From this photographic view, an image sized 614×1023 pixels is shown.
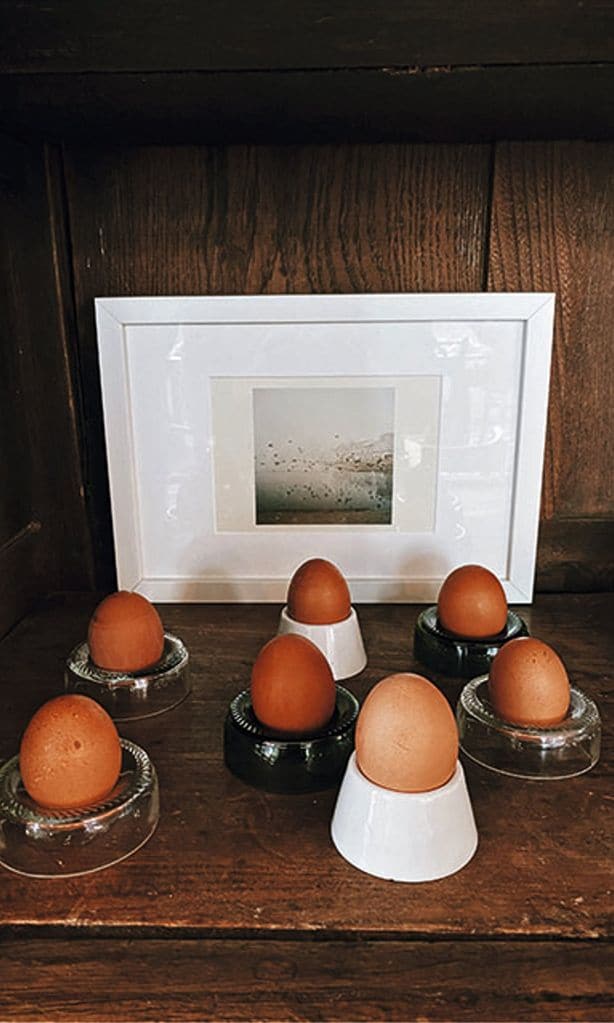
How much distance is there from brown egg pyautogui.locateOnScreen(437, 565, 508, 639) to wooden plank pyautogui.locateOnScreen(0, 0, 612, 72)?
394 mm

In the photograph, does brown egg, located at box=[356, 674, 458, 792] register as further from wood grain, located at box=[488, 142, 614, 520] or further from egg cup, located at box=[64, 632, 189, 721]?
wood grain, located at box=[488, 142, 614, 520]

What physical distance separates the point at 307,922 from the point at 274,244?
61 centimetres

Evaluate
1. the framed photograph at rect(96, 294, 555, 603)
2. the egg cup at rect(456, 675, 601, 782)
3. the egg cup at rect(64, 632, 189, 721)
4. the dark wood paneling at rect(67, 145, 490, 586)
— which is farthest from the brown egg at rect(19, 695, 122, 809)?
the dark wood paneling at rect(67, 145, 490, 586)

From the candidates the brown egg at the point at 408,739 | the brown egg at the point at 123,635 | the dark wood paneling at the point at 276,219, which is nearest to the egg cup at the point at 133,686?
the brown egg at the point at 123,635

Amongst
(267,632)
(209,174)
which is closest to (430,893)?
(267,632)

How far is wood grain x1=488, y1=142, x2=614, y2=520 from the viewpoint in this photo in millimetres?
769

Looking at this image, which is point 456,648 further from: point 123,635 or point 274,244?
point 274,244

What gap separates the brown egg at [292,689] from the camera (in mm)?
535

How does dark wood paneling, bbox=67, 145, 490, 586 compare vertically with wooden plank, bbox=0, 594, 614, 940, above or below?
above

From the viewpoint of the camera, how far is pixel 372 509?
0.84m

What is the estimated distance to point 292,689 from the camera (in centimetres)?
53

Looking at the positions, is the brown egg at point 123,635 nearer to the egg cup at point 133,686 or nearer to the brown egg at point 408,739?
the egg cup at point 133,686

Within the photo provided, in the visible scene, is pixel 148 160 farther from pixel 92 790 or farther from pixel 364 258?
pixel 92 790

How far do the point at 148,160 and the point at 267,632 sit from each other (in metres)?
0.47
